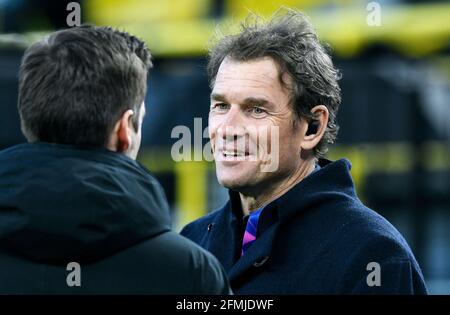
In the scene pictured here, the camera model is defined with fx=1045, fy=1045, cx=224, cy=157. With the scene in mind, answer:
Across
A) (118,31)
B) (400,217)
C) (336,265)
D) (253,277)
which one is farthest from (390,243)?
(400,217)

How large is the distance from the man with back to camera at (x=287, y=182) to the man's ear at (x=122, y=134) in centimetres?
80

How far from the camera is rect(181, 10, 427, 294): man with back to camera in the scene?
3068 mm


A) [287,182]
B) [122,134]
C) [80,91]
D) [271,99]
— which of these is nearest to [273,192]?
[287,182]

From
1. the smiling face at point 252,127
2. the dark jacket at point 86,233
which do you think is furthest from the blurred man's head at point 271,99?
the dark jacket at point 86,233

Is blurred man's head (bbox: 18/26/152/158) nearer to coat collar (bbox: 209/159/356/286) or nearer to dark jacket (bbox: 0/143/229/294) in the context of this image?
dark jacket (bbox: 0/143/229/294)

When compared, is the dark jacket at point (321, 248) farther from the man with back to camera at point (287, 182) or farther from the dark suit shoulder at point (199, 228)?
the dark suit shoulder at point (199, 228)

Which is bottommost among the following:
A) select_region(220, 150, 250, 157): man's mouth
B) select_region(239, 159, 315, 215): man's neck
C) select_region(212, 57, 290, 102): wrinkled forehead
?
select_region(239, 159, 315, 215): man's neck

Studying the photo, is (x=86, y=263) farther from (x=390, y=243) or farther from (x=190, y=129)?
(x=190, y=129)

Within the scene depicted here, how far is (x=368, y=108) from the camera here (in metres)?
9.10

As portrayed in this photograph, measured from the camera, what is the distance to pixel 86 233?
2.31 metres

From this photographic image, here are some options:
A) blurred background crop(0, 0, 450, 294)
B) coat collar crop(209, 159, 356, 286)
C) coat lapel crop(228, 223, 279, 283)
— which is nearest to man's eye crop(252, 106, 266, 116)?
coat collar crop(209, 159, 356, 286)

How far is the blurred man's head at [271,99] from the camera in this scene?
332cm

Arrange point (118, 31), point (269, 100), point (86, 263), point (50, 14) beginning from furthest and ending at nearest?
1. point (50, 14)
2. point (269, 100)
3. point (118, 31)
4. point (86, 263)

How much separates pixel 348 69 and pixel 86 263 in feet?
22.3
